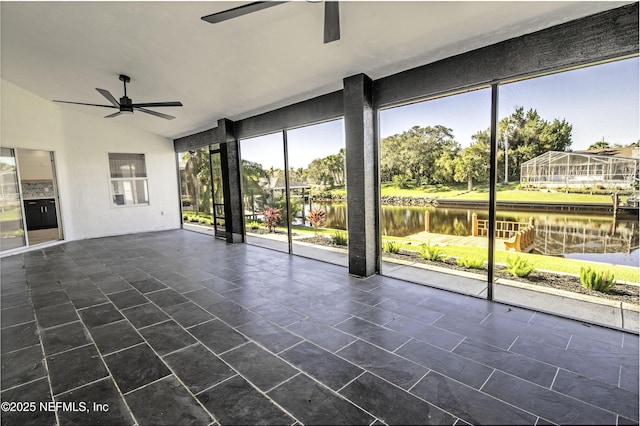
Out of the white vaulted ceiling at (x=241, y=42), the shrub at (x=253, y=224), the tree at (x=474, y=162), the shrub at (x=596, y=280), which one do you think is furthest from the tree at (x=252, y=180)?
the shrub at (x=596, y=280)

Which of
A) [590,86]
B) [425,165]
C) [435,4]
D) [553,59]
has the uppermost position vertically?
[435,4]

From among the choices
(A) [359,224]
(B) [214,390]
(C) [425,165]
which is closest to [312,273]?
(A) [359,224]

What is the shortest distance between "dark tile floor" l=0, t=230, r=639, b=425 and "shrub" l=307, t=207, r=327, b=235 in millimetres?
2544

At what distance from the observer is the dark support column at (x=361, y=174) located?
4066 millimetres

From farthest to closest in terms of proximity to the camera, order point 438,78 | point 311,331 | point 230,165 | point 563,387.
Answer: point 230,165 < point 438,78 < point 311,331 < point 563,387

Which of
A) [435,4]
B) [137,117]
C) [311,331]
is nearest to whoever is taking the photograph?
[435,4]

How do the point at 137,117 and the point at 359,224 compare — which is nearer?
the point at 359,224

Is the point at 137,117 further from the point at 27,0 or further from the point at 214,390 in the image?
the point at 214,390

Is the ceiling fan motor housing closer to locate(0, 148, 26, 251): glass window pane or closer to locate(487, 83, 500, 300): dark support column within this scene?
locate(0, 148, 26, 251): glass window pane

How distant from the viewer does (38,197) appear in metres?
8.81

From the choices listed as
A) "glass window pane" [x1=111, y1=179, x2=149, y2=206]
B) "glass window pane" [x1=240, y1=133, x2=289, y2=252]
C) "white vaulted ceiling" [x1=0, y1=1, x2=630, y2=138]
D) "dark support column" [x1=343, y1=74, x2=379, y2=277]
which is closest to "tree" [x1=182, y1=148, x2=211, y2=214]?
"glass window pane" [x1=111, y1=179, x2=149, y2=206]

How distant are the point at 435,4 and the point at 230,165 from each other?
17.6ft

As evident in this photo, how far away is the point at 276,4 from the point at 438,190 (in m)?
3.01

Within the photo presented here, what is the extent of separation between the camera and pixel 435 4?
2617mm
